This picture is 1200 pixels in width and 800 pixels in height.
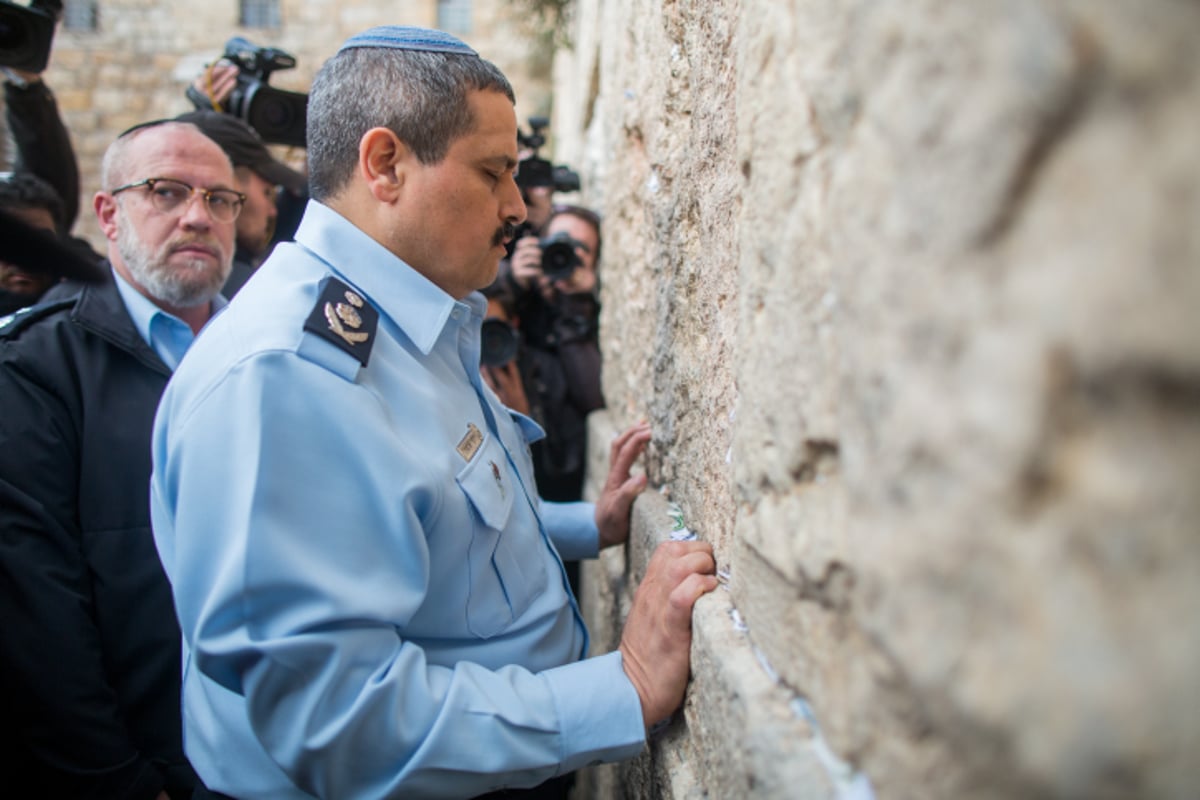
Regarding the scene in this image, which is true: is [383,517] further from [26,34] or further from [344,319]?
[26,34]

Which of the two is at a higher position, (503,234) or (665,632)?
(503,234)

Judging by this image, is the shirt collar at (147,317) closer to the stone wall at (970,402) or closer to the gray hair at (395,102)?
the gray hair at (395,102)

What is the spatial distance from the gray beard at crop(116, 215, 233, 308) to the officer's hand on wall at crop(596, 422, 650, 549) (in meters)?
→ 1.12

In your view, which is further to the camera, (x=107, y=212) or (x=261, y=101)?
(x=261, y=101)

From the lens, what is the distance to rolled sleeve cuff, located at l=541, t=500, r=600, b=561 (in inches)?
70.9

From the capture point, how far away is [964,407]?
515mm

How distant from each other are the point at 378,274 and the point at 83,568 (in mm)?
939

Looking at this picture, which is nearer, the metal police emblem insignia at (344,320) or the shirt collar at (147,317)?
the metal police emblem insignia at (344,320)

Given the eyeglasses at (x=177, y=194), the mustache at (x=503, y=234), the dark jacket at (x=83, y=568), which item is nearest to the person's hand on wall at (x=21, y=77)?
the eyeglasses at (x=177, y=194)

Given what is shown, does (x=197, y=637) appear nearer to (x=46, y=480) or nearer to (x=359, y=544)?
(x=359, y=544)

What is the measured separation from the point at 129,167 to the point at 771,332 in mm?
1929

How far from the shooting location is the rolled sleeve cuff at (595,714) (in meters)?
1.08

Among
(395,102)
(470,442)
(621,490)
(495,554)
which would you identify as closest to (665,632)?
(495,554)

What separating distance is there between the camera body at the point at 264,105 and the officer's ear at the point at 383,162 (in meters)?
2.02
